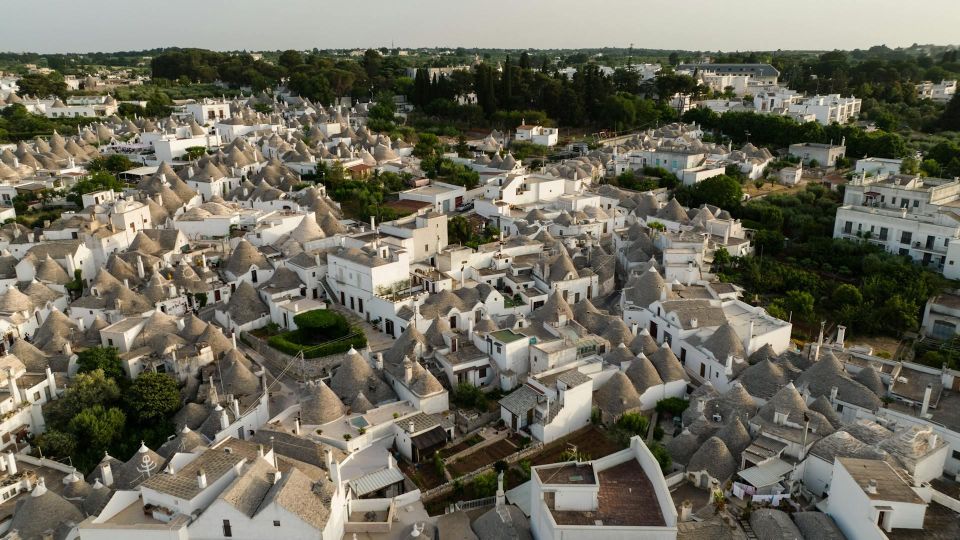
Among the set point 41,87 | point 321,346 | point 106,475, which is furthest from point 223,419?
point 41,87

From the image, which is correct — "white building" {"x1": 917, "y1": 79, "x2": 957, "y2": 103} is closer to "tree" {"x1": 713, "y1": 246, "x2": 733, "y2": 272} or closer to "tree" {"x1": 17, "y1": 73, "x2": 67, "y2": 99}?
"tree" {"x1": 713, "y1": 246, "x2": 733, "y2": 272}

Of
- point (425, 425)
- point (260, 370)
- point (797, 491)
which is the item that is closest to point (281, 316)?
point (260, 370)

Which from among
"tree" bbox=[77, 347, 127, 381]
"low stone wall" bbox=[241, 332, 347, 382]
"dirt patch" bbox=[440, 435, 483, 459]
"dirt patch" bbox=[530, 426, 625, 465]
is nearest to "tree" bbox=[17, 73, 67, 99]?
"tree" bbox=[77, 347, 127, 381]

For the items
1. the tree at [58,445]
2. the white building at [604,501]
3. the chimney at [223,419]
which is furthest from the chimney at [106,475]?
the white building at [604,501]

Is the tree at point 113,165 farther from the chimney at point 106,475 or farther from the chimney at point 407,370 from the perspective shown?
the chimney at point 407,370

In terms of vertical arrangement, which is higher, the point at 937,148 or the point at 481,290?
the point at 937,148

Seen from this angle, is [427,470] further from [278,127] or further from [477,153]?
[278,127]

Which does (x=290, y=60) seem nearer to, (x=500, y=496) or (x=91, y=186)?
(x=91, y=186)

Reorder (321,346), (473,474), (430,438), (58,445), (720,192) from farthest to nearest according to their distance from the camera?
(720,192), (321,346), (58,445), (430,438), (473,474)
